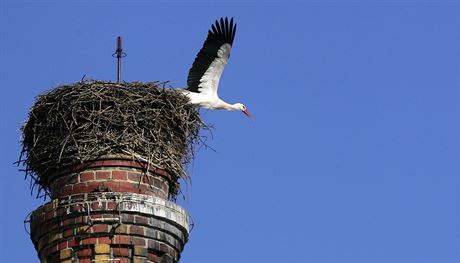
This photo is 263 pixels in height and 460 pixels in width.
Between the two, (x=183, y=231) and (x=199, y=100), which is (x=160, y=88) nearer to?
(x=183, y=231)

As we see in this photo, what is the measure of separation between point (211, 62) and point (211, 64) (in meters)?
0.03

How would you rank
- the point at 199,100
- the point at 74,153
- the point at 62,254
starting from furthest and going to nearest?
the point at 199,100 → the point at 74,153 → the point at 62,254

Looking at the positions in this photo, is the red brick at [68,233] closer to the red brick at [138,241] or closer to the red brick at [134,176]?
the red brick at [138,241]

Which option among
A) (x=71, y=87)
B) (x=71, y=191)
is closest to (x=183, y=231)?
(x=71, y=191)

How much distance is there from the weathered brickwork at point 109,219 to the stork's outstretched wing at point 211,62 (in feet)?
19.0

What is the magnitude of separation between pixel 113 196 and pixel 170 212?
0.76 metres

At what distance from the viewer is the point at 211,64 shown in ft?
66.8

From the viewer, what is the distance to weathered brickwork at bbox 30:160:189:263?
13648 millimetres

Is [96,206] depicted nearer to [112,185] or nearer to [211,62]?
[112,185]

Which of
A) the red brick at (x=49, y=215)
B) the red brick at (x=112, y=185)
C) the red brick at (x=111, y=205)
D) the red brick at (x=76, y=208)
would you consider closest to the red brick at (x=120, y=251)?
the red brick at (x=111, y=205)

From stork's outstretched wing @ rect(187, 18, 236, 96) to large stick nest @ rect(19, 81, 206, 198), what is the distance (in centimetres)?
412

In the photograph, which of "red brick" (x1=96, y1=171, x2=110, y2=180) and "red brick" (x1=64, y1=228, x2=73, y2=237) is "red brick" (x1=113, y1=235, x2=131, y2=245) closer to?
"red brick" (x1=64, y1=228, x2=73, y2=237)

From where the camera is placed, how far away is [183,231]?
14484 millimetres

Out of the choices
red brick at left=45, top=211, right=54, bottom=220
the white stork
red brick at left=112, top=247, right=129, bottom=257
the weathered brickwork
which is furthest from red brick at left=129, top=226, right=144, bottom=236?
the white stork
